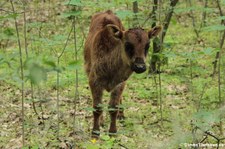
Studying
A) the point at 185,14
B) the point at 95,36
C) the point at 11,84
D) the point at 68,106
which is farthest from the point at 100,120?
the point at 185,14

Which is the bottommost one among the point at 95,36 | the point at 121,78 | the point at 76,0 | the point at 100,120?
the point at 100,120

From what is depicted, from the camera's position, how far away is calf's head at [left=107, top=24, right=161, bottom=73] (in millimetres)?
6062

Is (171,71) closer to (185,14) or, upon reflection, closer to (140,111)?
(140,111)

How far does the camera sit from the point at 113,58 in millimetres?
6652

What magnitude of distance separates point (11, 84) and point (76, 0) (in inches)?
187

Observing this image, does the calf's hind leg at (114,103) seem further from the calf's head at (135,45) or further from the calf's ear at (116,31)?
the calf's ear at (116,31)

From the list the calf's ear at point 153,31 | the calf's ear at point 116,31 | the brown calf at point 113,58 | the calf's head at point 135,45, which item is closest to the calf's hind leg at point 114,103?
the brown calf at point 113,58

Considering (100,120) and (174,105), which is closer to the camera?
(100,120)

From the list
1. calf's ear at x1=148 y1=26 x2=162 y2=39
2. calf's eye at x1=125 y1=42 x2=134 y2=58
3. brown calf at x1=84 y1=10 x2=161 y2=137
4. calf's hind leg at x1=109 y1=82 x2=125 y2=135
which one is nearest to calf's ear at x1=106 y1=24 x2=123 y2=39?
brown calf at x1=84 y1=10 x2=161 y2=137

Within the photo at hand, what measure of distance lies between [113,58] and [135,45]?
1.94 ft

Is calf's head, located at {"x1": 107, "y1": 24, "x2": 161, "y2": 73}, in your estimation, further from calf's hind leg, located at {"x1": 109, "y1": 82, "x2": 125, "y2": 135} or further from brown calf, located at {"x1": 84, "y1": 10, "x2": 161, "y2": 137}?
calf's hind leg, located at {"x1": 109, "y1": 82, "x2": 125, "y2": 135}

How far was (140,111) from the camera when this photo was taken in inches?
314

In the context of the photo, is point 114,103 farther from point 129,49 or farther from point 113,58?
point 129,49

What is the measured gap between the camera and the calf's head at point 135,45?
239 inches
